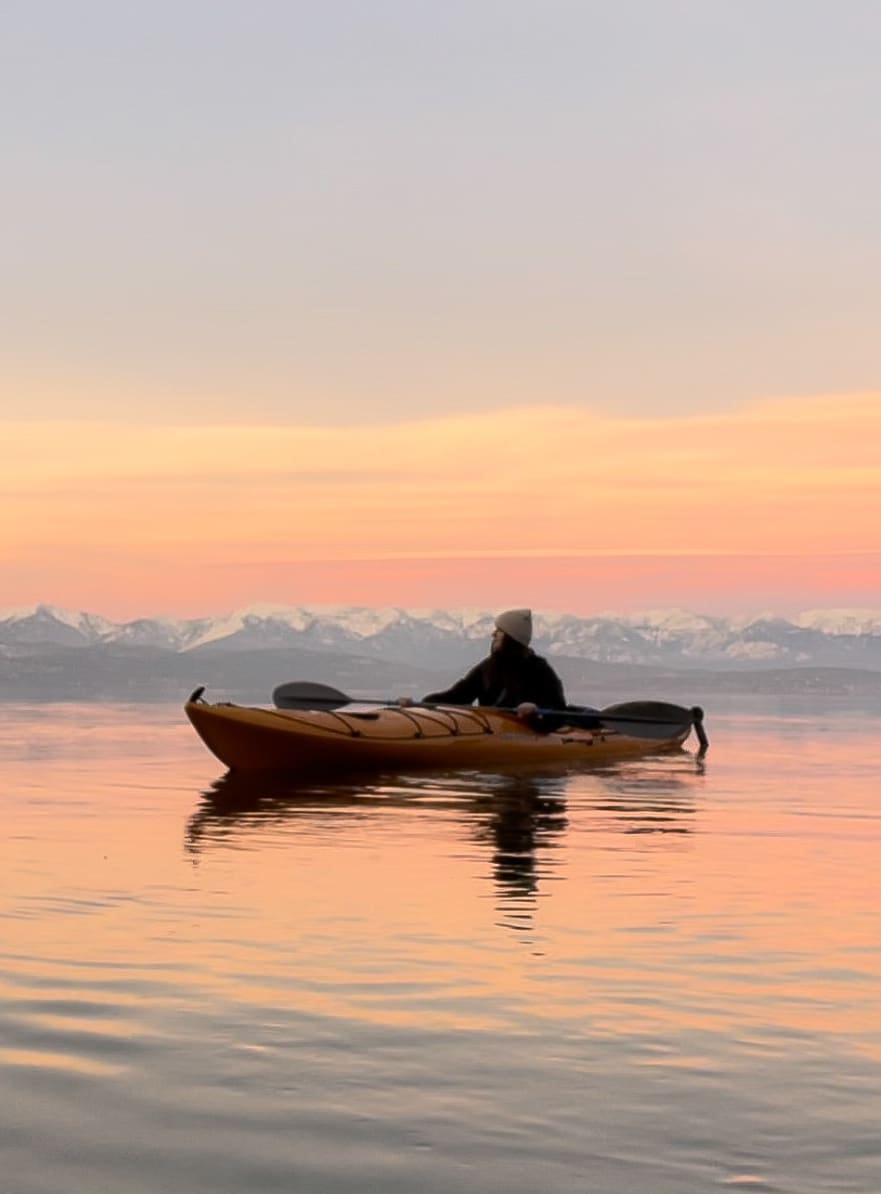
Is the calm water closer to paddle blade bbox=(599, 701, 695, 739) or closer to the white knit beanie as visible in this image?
the white knit beanie

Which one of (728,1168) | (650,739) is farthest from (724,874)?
(650,739)

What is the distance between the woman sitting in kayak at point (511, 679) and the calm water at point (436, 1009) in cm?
732

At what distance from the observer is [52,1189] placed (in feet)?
16.8

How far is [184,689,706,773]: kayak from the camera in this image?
22.2 m

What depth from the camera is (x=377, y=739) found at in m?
22.5

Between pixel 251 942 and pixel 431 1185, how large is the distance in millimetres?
4516

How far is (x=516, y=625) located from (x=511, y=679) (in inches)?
32.3

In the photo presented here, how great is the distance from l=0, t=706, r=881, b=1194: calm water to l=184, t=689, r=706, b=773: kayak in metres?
4.85

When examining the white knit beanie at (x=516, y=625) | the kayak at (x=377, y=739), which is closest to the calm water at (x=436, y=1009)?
Result: the kayak at (x=377, y=739)

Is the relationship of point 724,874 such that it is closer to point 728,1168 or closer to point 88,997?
point 88,997

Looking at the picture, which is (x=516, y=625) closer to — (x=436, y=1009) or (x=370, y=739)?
(x=370, y=739)

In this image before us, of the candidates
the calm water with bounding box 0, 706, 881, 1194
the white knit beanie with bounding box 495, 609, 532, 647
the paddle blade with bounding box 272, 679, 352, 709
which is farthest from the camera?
the paddle blade with bounding box 272, 679, 352, 709

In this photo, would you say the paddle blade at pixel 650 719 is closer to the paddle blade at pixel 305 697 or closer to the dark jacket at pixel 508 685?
the dark jacket at pixel 508 685

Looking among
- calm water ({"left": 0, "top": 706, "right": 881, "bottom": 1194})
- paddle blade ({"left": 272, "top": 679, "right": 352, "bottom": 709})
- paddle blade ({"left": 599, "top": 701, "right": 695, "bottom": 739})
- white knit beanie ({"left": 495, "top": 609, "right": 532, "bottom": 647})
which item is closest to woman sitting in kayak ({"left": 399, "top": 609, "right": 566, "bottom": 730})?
white knit beanie ({"left": 495, "top": 609, "right": 532, "bottom": 647})
